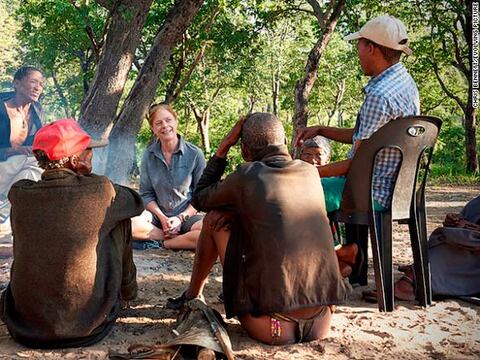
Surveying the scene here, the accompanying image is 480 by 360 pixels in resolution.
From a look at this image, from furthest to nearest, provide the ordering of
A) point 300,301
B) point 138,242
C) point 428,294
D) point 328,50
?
point 328,50
point 138,242
point 428,294
point 300,301

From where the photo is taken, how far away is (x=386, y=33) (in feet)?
11.2

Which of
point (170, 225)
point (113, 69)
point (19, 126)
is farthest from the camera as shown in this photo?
point (113, 69)

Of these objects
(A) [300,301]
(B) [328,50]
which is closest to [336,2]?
(A) [300,301]

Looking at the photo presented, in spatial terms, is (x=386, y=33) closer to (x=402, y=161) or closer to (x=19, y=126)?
(x=402, y=161)

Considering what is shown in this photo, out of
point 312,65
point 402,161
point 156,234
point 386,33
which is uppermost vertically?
point 312,65

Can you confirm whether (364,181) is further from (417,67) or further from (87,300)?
(417,67)

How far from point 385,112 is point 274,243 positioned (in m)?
1.18

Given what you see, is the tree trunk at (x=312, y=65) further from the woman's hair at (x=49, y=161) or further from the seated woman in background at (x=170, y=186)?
the woman's hair at (x=49, y=161)

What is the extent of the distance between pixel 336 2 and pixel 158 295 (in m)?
9.79

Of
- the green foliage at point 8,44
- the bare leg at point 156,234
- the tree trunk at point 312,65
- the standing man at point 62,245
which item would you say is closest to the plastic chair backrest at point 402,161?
the standing man at point 62,245

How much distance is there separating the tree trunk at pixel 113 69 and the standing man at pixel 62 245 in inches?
154

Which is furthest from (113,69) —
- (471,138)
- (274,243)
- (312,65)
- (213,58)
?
(471,138)

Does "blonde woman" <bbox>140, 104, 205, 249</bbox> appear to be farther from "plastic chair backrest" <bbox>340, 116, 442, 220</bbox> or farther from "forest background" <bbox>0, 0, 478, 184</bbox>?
"forest background" <bbox>0, 0, 478, 184</bbox>

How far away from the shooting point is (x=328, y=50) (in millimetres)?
27484
